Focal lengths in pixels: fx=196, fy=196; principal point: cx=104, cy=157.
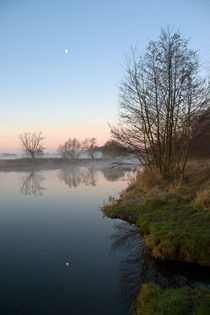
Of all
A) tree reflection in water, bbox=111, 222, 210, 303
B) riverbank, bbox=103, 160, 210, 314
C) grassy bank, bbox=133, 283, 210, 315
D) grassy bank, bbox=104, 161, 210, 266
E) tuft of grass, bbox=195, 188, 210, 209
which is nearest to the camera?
grassy bank, bbox=133, 283, 210, 315

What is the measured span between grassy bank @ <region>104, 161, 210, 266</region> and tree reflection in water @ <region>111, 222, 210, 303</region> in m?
0.29

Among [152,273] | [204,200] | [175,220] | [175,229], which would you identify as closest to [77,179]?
[204,200]

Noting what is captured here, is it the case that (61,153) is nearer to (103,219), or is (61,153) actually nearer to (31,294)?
(103,219)

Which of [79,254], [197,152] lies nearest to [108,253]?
[79,254]

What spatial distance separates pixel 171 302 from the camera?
3977 millimetres

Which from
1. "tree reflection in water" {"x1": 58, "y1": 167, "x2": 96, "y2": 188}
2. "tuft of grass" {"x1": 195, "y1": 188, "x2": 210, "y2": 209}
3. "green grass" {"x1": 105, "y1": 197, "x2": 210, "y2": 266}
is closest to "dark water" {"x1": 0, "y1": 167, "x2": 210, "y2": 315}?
"green grass" {"x1": 105, "y1": 197, "x2": 210, "y2": 266}

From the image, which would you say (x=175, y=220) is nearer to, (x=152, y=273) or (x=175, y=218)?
(x=175, y=218)

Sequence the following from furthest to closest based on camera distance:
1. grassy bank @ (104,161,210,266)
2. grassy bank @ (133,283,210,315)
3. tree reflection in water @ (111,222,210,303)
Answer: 1. grassy bank @ (104,161,210,266)
2. tree reflection in water @ (111,222,210,303)
3. grassy bank @ (133,283,210,315)

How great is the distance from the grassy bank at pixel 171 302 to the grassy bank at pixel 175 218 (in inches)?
68.1

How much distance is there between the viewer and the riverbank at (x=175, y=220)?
19.6ft

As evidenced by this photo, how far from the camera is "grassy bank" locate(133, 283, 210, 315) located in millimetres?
3734

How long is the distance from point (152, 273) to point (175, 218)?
304 centimetres

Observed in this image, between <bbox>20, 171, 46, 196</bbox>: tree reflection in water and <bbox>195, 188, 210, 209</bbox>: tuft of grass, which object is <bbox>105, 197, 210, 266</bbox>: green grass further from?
<bbox>20, 171, 46, 196</bbox>: tree reflection in water

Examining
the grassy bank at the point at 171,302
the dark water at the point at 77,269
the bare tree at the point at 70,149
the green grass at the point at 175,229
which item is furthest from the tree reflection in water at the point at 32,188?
the bare tree at the point at 70,149
